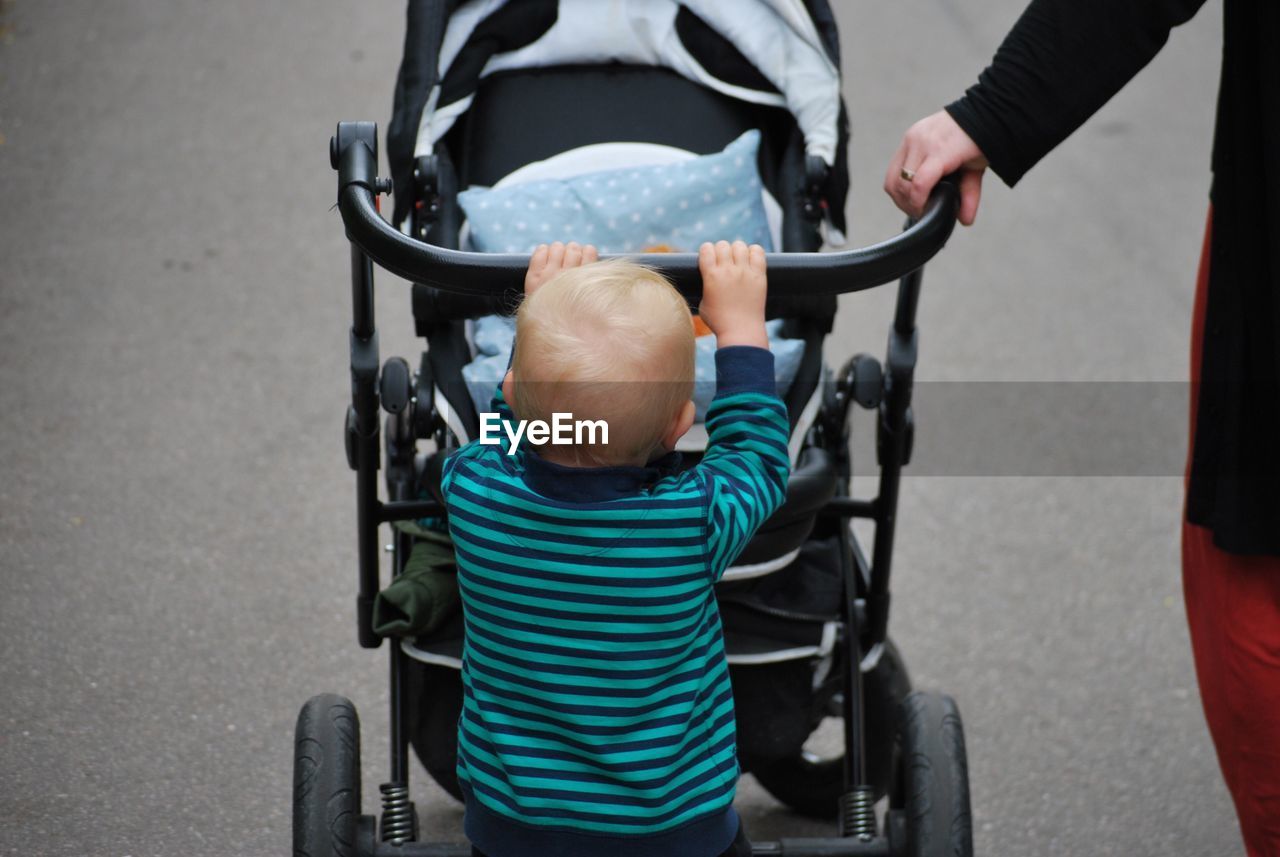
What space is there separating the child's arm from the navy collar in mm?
84

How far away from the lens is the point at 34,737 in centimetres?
289

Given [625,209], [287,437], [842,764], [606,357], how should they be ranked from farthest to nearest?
[287,437]
[842,764]
[625,209]
[606,357]

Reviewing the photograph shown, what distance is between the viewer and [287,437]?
385 centimetres

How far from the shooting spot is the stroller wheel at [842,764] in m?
2.52

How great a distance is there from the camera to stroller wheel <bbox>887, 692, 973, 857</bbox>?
206 cm

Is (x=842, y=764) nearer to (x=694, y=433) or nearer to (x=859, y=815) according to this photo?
(x=859, y=815)

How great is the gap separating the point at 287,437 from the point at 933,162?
7.55ft

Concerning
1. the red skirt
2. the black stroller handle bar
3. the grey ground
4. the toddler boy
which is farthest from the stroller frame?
the grey ground

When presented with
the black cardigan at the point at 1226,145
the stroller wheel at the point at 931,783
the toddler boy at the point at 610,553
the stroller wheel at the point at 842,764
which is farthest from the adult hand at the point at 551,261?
the stroller wheel at the point at 842,764

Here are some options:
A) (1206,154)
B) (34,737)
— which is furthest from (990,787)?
(1206,154)

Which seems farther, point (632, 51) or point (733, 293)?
point (632, 51)

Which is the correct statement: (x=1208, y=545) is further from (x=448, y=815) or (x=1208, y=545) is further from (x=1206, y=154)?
(x=1206, y=154)

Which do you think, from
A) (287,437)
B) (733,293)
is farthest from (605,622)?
(287,437)

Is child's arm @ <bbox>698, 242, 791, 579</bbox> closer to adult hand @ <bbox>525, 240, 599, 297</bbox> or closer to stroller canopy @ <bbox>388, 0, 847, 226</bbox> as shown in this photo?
adult hand @ <bbox>525, 240, 599, 297</bbox>
